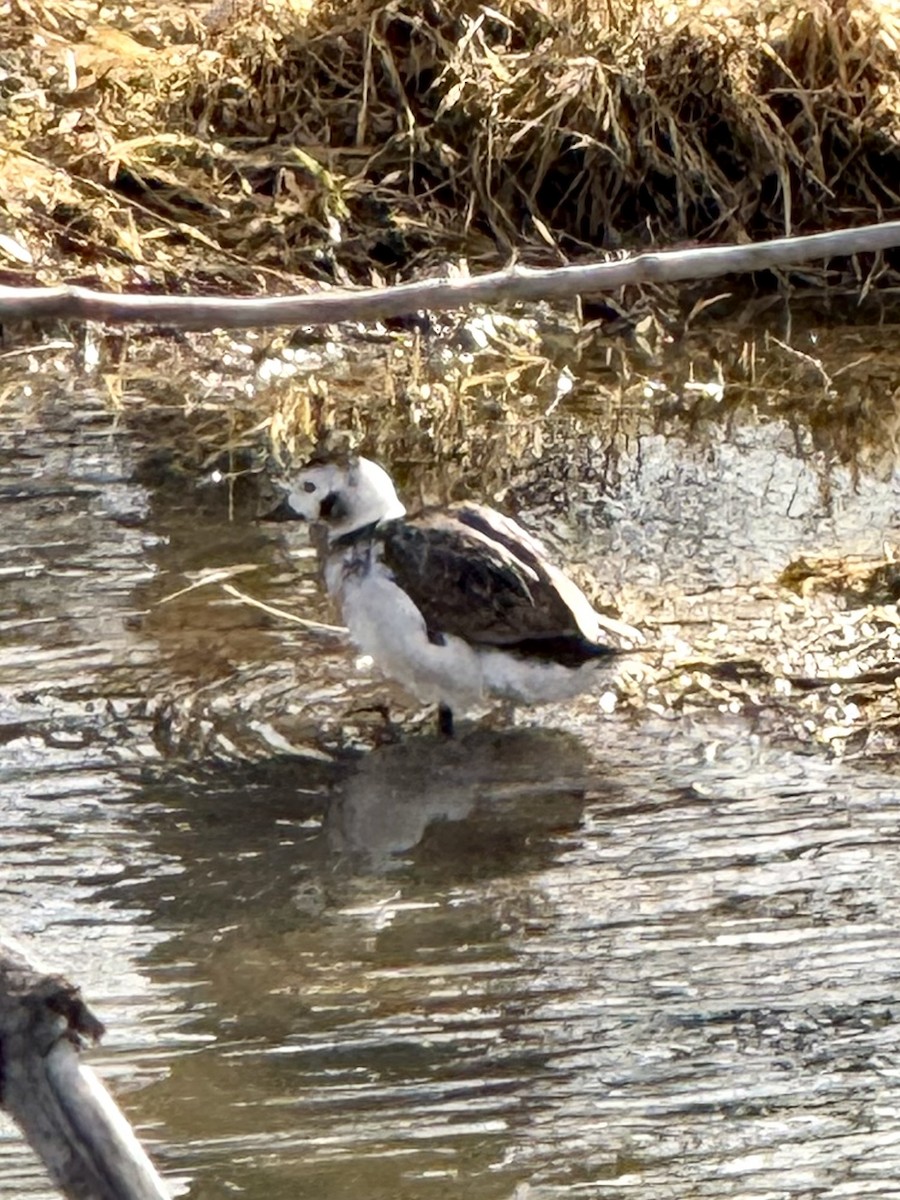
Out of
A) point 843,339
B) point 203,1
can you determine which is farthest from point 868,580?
point 203,1

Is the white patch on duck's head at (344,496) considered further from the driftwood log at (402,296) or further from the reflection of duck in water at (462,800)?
the driftwood log at (402,296)

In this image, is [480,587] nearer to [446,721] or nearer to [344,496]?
[446,721]

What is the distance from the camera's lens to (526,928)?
448cm

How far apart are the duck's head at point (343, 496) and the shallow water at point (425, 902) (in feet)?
0.94

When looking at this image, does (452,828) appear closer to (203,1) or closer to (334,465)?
(334,465)

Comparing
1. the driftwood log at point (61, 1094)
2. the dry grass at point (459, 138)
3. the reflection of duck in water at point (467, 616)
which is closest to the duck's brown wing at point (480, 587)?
the reflection of duck in water at point (467, 616)

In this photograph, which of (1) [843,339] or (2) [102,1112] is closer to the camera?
(2) [102,1112]

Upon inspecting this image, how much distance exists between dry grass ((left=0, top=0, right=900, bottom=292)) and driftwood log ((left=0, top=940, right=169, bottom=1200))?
6.89 metres

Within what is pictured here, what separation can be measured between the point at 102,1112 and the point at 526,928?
259cm

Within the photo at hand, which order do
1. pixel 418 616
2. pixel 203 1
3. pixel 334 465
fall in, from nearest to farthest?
pixel 418 616 < pixel 334 465 < pixel 203 1

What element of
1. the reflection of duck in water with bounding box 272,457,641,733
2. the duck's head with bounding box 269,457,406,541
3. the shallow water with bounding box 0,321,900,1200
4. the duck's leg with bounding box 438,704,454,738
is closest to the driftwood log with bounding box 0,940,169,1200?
the shallow water with bounding box 0,321,900,1200

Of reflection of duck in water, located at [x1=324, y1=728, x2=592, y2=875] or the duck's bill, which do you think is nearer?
reflection of duck in water, located at [x1=324, y1=728, x2=592, y2=875]

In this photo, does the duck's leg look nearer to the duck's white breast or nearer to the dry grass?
Answer: the duck's white breast

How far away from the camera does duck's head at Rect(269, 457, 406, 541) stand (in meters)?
5.78
